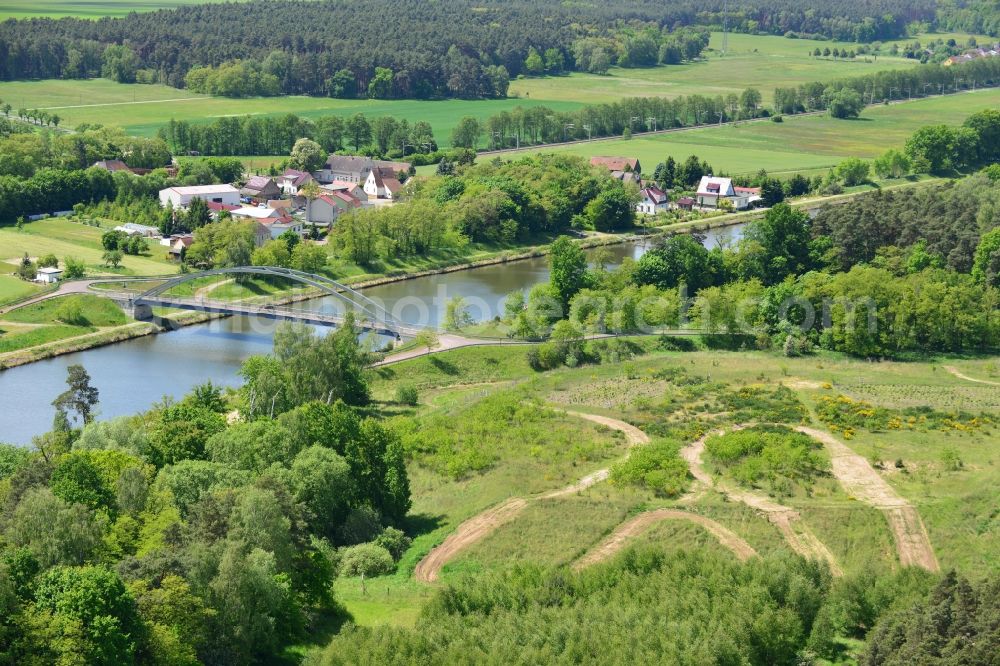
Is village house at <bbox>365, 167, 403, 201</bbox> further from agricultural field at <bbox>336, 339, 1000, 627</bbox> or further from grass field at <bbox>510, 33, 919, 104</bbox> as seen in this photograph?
grass field at <bbox>510, 33, 919, 104</bbox>

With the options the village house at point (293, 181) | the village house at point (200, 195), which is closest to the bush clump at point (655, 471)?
the village house at point (200, 195)

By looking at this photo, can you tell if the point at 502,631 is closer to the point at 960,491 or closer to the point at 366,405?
the point at 960,491

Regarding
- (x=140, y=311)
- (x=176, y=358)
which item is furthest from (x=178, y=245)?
(x=176, y=358)

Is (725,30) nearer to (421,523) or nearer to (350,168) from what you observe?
(350,168)

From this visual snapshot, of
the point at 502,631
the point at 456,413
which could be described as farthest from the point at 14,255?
the point at 502,631

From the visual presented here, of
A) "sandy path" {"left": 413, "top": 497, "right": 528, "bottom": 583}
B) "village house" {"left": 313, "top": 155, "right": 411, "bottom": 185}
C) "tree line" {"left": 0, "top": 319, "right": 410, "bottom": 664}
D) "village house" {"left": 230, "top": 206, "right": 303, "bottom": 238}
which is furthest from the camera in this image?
"village house" {"left": 313, "top": 155, "right": 411, "bottom": 185}

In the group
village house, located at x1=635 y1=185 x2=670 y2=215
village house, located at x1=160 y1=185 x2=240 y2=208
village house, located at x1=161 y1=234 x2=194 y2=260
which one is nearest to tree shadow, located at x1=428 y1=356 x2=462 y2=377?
village house, located at x1=161 y1=234 x2=194 y2=260
